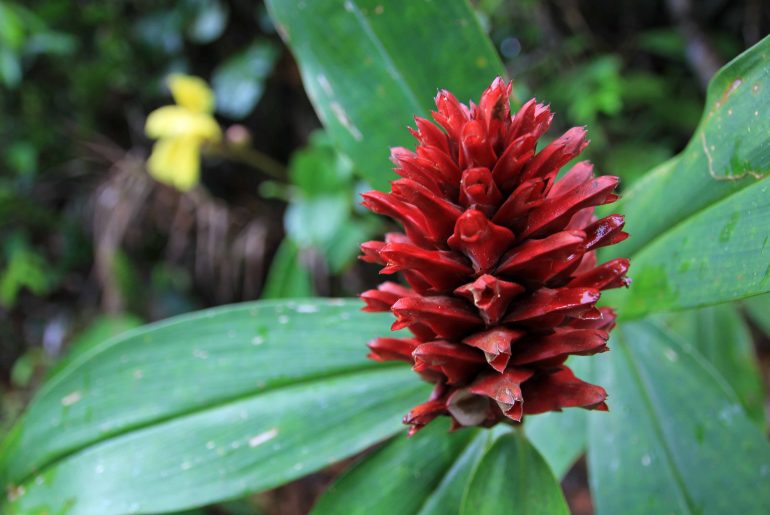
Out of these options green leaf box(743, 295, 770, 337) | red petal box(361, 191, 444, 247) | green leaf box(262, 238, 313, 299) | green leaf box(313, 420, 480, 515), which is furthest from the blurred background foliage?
red petal box(361, 191, 444, 247)

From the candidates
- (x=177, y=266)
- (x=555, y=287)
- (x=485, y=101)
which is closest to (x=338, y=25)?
(x=485, y=101)

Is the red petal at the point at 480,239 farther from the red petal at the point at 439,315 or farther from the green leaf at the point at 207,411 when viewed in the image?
the green leaf at the point at 207,411

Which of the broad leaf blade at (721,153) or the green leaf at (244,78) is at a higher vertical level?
the green leaf at (244,78)

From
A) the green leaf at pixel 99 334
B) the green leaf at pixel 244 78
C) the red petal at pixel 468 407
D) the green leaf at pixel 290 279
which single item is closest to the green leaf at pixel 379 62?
the red petal at pixel 468 407

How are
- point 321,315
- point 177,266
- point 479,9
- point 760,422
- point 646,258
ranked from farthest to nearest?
point 177,266
point 479,9
point 760,422
point 321,315
point 646,258

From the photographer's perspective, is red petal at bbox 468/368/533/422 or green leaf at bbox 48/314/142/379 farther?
green leaf at bbox 48/314/142/379

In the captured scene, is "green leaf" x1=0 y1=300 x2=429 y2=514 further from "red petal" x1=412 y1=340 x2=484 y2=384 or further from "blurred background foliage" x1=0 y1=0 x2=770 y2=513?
"blurred background foliage" x1=0 y1=0 x2=770 y2=513

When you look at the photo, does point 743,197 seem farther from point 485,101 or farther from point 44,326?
point 44,326

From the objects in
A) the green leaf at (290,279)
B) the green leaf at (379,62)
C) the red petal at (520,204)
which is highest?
the green leaf at (290,279)
